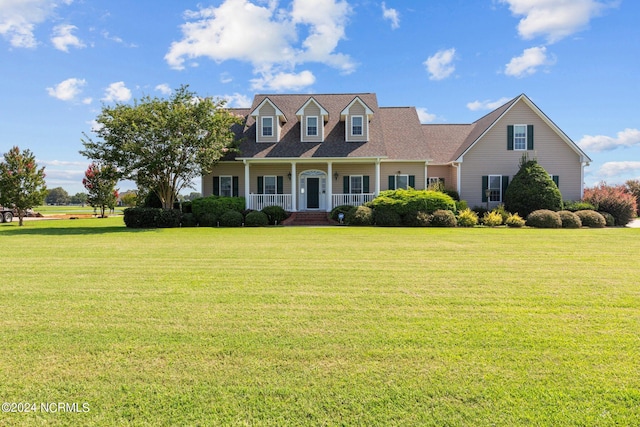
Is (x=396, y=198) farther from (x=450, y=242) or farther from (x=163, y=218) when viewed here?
(x=163, y=218)

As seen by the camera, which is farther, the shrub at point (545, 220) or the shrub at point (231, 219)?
the shrub at point (231, 219)

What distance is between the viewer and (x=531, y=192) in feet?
68.6

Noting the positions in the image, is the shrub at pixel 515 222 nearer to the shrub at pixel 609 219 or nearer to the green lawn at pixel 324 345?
the shrub at pixel 609 219

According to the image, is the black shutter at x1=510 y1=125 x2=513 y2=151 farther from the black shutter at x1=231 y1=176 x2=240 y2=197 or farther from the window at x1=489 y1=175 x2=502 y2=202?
the black shutter at x1=231 y1=176 x2=240 y2=197

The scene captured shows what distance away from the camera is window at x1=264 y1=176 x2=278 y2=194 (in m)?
24.1

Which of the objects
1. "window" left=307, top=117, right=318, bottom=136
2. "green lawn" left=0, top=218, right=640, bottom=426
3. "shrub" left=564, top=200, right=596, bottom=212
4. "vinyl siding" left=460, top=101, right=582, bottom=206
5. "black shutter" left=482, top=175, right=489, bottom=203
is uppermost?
"window" left=307, top=117, right=318, bottom=136

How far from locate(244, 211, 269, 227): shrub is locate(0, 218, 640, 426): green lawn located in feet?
38.3

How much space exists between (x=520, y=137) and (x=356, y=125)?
1103cm

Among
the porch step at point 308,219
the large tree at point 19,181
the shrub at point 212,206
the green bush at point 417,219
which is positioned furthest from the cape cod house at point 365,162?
the large tree at point 19,181

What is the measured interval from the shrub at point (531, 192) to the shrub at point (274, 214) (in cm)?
1419

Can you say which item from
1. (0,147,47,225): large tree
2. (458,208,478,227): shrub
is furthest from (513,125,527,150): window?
(0,147,47,225): large tree

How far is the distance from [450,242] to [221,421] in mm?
10601

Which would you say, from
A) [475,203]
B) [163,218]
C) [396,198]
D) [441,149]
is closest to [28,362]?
[163,218]

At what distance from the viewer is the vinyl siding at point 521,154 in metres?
23.5
